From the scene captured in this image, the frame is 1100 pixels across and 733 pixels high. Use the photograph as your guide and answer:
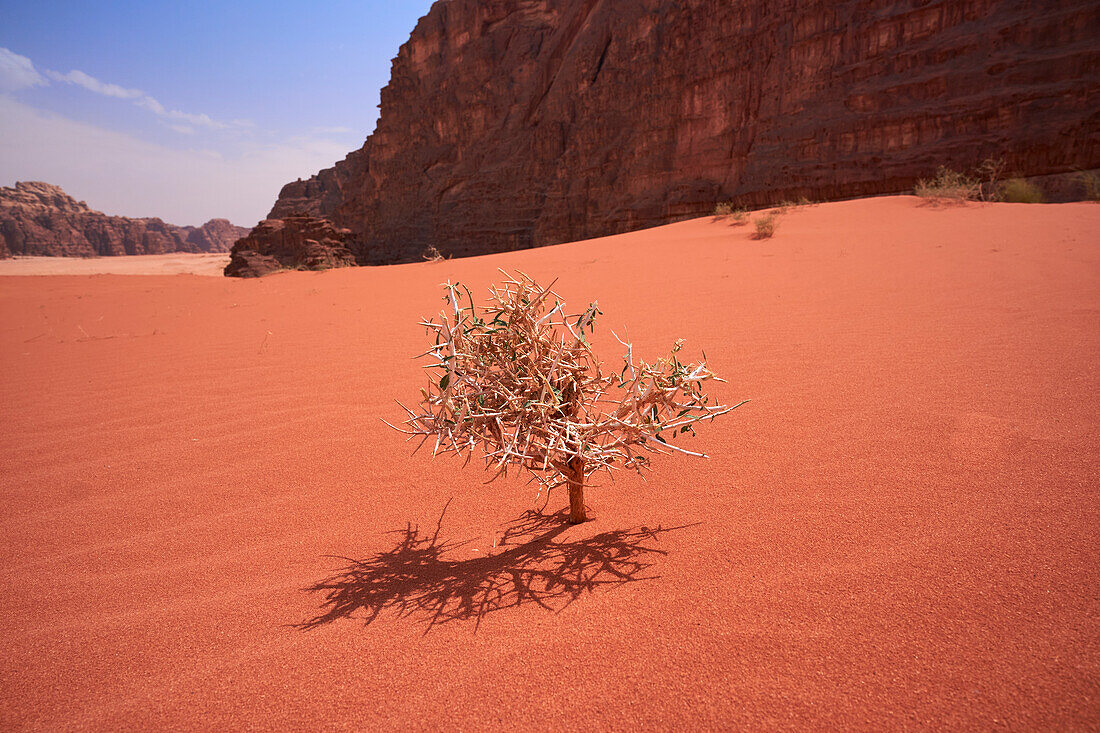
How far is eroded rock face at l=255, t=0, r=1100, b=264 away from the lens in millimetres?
16266

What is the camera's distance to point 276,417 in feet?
9.53

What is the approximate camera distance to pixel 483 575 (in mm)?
1486

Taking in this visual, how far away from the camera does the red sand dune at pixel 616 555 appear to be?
1.01 m

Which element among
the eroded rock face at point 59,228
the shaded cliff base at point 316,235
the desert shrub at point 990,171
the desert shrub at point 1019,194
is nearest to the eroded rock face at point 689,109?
the shaded cliff base at point 316,235

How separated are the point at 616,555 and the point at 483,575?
386mm

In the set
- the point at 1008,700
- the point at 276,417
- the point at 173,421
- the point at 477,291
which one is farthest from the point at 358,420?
the point at 477,291

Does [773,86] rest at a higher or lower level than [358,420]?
higher

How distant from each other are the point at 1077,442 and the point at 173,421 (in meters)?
3.98

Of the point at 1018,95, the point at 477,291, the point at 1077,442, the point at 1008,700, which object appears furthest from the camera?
the point at 1018,95

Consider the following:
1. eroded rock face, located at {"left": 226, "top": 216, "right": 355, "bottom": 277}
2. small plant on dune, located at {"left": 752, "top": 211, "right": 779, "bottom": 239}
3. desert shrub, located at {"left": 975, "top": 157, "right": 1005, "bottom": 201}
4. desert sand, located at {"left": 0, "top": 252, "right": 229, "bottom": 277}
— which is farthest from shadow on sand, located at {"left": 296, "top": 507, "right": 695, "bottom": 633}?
desert sand, located at {"left": 0, "top": 252, "right": 229, "bottom": 277}

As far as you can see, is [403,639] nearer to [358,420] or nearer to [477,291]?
[358,420]

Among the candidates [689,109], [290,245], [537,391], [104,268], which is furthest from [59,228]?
[537,391]

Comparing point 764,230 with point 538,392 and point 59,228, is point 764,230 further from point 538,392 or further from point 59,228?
point 59,228

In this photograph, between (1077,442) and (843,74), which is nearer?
(1077,442)
